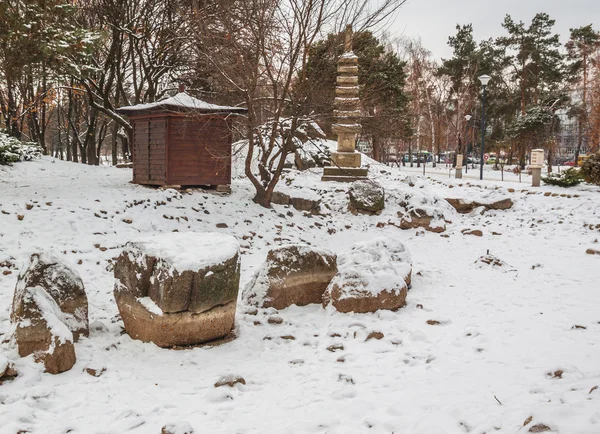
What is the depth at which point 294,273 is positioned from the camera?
6785 millimetres

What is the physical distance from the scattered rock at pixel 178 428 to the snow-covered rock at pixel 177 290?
1.71 m

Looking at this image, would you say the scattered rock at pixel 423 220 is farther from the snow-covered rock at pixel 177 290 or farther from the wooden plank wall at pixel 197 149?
the snow-covered rock at pixel 177 290

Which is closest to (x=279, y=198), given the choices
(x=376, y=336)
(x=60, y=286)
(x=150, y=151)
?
(x=150, y=151)

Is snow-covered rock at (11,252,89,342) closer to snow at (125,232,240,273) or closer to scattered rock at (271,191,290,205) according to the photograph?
snow at (125,232,240,273)

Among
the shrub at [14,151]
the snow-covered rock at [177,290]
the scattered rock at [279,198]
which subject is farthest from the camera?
the shrub at [14,151]

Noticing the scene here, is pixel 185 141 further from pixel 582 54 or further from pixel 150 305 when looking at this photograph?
pixel 582 54

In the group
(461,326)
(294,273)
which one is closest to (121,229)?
(294,273)

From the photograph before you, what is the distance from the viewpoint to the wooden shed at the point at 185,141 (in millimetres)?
12391

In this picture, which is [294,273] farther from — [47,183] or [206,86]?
[206,86]

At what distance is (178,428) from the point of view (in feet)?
11.7

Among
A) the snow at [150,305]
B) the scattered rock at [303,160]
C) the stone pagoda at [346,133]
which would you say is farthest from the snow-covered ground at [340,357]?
the scattered rock at [303,160]

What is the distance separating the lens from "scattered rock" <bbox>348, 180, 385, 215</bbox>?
14219mm

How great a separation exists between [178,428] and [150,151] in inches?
422

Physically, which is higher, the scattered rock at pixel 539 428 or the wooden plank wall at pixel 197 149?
the wooden plank wall at pixel 197 149
